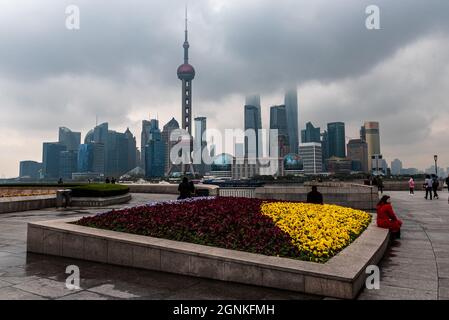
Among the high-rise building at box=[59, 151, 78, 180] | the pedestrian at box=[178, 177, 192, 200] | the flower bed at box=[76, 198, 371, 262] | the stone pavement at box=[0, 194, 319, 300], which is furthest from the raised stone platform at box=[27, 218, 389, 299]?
the high-rise building at box=[59, 151, 78, 180]

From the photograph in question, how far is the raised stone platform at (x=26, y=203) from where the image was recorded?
1798 centimetres

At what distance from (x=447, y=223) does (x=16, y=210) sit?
67.2ft

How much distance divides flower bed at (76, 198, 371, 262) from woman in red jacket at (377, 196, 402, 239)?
548 mm

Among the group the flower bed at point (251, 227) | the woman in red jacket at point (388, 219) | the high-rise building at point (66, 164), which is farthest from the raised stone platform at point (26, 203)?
the high-rise building at point (66, 164)

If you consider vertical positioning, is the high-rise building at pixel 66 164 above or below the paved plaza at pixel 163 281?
above

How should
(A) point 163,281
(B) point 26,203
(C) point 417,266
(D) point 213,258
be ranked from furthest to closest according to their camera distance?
(B) point 26,203 → (C) point 417,266 → (D) point 213,258 → (A) point 163,281

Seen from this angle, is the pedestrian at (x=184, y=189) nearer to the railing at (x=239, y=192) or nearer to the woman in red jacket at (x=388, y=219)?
the railing at (x=239, y=192)

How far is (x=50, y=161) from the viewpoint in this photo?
7185 inches

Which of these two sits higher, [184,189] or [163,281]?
[184,189]

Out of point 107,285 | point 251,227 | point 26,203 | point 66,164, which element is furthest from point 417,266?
point 66,164

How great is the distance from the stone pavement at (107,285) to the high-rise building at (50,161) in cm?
19288

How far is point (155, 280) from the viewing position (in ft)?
21.5

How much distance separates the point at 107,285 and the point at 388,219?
816 centimetres

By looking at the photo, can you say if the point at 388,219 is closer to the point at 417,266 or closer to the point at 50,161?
the point at 417,266
